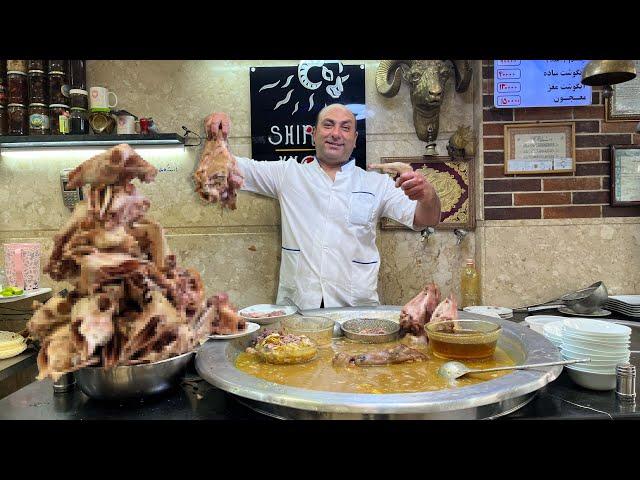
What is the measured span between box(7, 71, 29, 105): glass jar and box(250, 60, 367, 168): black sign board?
1655 mm

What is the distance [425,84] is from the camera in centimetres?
329

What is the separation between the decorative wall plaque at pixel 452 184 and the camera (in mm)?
3518

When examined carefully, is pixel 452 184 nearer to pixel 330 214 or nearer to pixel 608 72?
pixel 330 214

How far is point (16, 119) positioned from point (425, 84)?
299 cm

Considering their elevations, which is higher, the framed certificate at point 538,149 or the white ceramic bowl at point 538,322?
the framed certificate at point 538,149

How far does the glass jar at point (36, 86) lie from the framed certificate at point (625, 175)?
13.9 feet

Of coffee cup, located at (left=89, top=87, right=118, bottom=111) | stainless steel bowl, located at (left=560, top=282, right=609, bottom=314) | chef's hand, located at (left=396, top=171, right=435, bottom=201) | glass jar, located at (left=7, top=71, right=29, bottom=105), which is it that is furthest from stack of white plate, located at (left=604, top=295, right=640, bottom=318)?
glass jar, located at (left=7, top=71, right=29, bottom=105)

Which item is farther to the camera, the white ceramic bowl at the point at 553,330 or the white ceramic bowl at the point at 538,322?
the white ceramic bowl at the point at 538,322

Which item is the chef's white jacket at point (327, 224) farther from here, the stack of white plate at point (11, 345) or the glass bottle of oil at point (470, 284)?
the stack of white plate at point (11, 345)

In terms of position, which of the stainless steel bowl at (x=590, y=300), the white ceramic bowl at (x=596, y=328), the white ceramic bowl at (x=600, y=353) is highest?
the white ceramic bowl at (x=596, y=328)

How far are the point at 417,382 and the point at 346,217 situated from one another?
1.89 meters

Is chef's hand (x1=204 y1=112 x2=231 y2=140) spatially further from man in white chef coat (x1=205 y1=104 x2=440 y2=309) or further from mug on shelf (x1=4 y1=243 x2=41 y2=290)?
mug on shelf (x1=4 y1=243 x2=41 y2=290)

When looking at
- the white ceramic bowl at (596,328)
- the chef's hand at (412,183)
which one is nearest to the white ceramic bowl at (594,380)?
the white ceramic bowl at (596,328)
